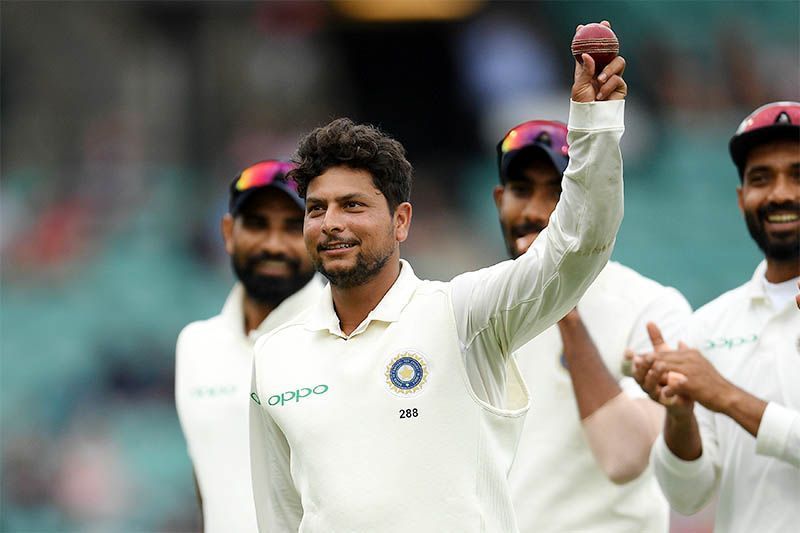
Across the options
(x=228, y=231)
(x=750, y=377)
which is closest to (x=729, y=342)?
(x=750, y=377)

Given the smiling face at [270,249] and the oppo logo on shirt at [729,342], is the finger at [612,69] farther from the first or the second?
the smiling face at [270,249]

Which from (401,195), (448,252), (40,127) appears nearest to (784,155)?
(401,195)

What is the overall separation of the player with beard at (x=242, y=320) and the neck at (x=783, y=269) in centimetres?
166

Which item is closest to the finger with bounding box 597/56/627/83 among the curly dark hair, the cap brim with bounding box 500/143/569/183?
the curly dark hair

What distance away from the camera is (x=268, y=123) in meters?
14.2

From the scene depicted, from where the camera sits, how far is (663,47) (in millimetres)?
14250

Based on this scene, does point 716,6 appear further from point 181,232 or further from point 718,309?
point 718,309

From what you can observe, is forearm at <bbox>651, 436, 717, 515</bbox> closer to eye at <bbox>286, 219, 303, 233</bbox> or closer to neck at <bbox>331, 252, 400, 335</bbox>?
neck at <bbox>331, 252, 400, 335</bbox>

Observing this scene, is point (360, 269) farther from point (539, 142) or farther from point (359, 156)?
point (539, 142)

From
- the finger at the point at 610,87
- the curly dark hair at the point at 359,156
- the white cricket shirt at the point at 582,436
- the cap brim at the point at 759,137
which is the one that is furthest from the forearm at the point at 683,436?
the finger at the point at 610,87

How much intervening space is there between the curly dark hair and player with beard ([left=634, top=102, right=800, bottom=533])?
37.7 inches

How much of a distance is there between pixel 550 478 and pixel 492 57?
10353 mm

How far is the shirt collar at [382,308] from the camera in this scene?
3.53 m

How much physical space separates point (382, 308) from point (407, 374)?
0.70 feet
